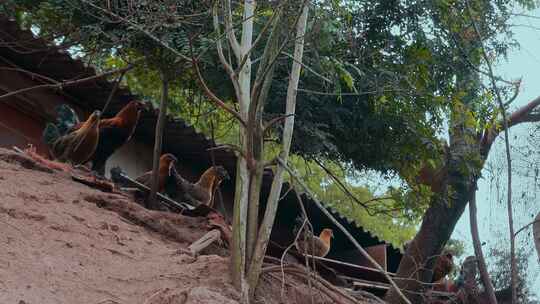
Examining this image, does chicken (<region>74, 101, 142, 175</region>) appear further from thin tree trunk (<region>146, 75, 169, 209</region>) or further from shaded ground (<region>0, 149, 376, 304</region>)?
shaded ground (<region>0, 149, 376, 304</region>)

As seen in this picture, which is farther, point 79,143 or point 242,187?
point 79,143

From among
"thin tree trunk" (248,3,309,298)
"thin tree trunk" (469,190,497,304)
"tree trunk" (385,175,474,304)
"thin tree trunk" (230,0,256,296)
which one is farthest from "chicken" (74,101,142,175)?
"thin tree trunk" (469,190,497,304)

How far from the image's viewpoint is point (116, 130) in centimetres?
890

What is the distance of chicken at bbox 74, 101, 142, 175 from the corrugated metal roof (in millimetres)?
429

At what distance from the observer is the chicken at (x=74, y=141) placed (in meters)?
8.55

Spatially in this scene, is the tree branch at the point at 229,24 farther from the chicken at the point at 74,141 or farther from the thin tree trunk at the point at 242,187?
the chicken at the point at 74,141

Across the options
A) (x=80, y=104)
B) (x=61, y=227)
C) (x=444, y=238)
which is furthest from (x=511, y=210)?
(x=80, y=104)

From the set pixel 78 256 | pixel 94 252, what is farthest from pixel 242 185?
pixel 78 256

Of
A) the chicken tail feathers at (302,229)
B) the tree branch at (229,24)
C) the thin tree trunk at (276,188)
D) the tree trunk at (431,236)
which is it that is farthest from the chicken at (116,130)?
the tree trunk at (431,236)

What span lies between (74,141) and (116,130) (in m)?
0.49

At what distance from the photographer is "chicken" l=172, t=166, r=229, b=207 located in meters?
9.63

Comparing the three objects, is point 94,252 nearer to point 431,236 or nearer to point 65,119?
point 65,119

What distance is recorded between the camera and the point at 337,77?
8422mm

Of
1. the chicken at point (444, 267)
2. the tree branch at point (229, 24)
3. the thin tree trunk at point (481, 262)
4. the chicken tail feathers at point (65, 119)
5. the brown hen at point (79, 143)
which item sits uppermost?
the tree branch at point (229, 24)
